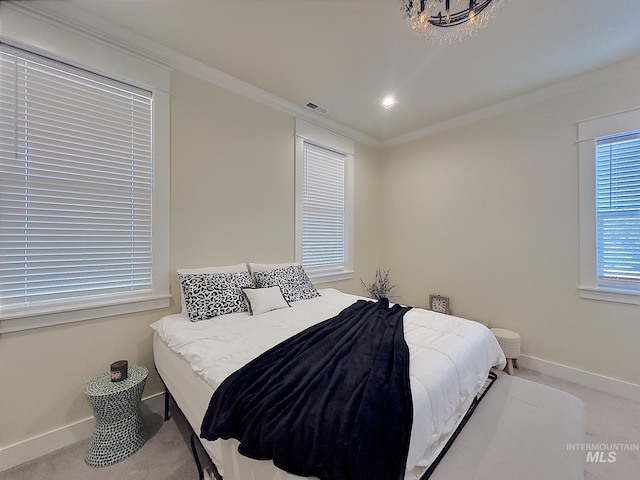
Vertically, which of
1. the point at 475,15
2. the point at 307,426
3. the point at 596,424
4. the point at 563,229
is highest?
the point at 475,15

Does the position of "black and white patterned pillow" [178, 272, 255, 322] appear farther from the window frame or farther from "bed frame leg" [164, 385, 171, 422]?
"bed frame leg" [164, 385, 171, 422]

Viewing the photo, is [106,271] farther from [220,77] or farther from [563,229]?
[563,229]

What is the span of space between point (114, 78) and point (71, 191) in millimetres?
912

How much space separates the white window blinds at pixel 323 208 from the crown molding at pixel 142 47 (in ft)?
1.94

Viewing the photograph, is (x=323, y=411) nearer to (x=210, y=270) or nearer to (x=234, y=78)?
(x=210, y=270)

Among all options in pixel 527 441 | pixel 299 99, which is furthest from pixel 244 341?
pixel 299 99

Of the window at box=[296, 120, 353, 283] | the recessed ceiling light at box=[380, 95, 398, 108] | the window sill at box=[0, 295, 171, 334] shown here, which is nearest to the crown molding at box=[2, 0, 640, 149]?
the window at box=[296, 120, 353, 283]

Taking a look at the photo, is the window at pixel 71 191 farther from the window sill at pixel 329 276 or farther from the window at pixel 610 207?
the window at pixel 610 207

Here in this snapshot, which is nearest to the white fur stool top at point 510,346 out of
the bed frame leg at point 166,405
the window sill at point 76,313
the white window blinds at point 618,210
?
the white window blinds at point 618,210

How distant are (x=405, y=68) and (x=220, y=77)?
1710 millimetres

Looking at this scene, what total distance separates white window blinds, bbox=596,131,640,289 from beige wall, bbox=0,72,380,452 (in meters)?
3.03

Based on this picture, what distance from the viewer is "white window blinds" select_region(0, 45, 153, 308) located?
165 cm

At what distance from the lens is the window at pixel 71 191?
1646 millimetres

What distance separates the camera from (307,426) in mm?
915
